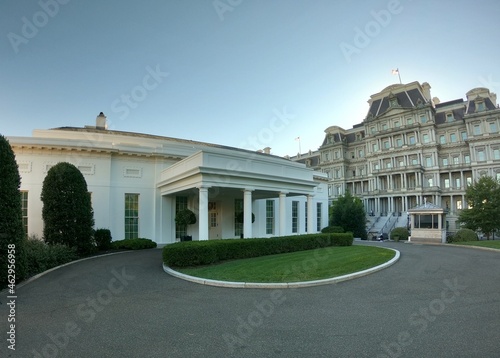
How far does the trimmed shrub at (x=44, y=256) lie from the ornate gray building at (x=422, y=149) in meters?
43.6

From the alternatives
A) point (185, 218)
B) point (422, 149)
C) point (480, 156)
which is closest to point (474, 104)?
point (480, 156)

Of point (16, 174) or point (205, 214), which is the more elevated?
point (16, 174)

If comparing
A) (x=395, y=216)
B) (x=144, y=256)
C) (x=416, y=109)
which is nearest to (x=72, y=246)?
(x=144, y=256)

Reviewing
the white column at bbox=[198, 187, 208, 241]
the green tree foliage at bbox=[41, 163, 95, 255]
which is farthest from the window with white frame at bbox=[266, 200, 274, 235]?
the green tree foliage at bbox=[41, 163, 95, 255]

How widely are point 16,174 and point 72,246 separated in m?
6.26

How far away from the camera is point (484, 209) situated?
95.1 ft

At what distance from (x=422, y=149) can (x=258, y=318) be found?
55.9m

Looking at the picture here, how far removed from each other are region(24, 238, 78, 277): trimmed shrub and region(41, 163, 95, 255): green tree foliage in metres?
1.06

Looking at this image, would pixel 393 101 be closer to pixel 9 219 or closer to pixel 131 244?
pixel 131 244

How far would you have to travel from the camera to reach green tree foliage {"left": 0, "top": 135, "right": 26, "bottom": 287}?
853 centimetres

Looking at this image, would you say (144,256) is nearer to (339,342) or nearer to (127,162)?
(127,162)

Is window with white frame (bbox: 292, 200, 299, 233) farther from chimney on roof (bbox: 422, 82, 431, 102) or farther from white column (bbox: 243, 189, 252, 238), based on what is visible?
chimney on roof (bbox: 422, 82, 431, 102)

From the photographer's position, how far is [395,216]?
159 feet

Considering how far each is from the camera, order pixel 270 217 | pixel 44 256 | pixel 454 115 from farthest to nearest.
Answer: pixel 454 115 < pixel 270 217 < pixel 44 256
